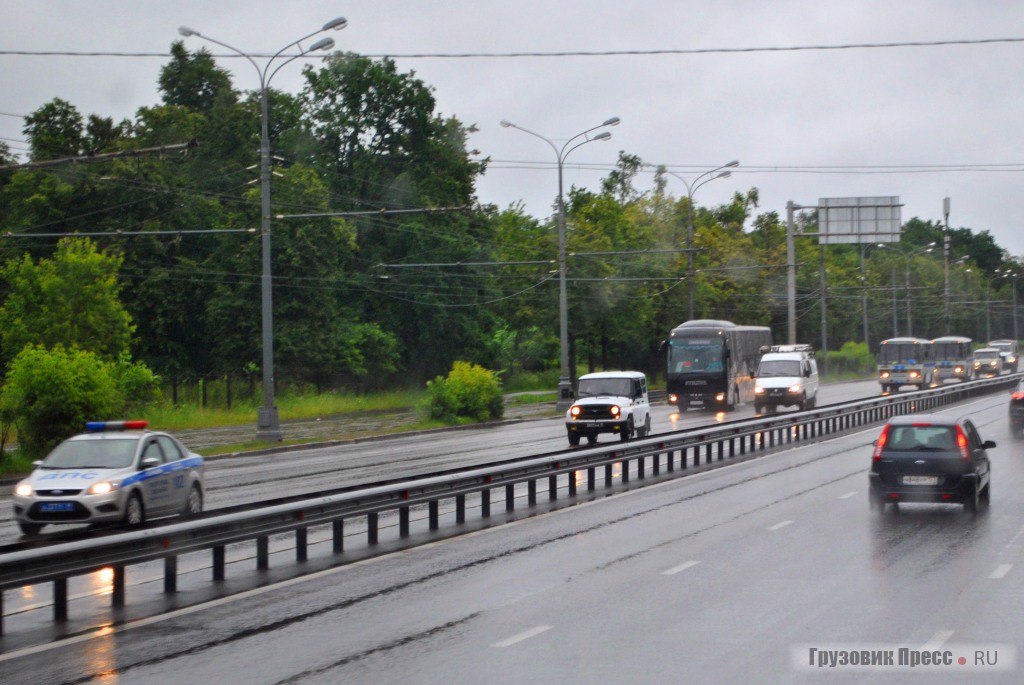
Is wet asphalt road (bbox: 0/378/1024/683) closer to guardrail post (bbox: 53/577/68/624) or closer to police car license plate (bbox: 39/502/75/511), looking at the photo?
guardrail post (bbox: 53/577/68/624)

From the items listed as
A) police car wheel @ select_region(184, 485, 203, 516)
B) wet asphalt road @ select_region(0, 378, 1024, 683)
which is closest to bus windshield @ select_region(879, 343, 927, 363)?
wet asphalt road @ select_region(0, 378, 1024, 683)

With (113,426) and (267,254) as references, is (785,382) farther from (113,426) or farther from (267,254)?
(113,426)

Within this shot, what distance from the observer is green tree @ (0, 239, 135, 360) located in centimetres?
4156

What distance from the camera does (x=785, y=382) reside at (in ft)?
165

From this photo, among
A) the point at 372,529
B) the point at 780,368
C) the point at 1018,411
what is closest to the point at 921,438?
the point at 372,529

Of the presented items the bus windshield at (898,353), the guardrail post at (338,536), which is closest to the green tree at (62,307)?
the guardrail post at (338,536)

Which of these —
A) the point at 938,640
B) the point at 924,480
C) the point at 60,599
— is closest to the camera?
the point at 938,640

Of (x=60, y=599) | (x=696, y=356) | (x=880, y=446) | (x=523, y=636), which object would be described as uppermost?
(x=696, y=356)

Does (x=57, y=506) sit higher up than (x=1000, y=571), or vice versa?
(x=57, y=506)

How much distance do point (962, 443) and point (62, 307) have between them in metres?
32.5

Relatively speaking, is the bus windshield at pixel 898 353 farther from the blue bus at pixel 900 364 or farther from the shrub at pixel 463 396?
the shrub at pixel 463 396

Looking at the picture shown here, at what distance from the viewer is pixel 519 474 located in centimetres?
1991

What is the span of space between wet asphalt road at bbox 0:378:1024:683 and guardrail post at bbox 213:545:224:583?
0.61 m

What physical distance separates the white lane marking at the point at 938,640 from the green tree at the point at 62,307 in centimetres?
3534
